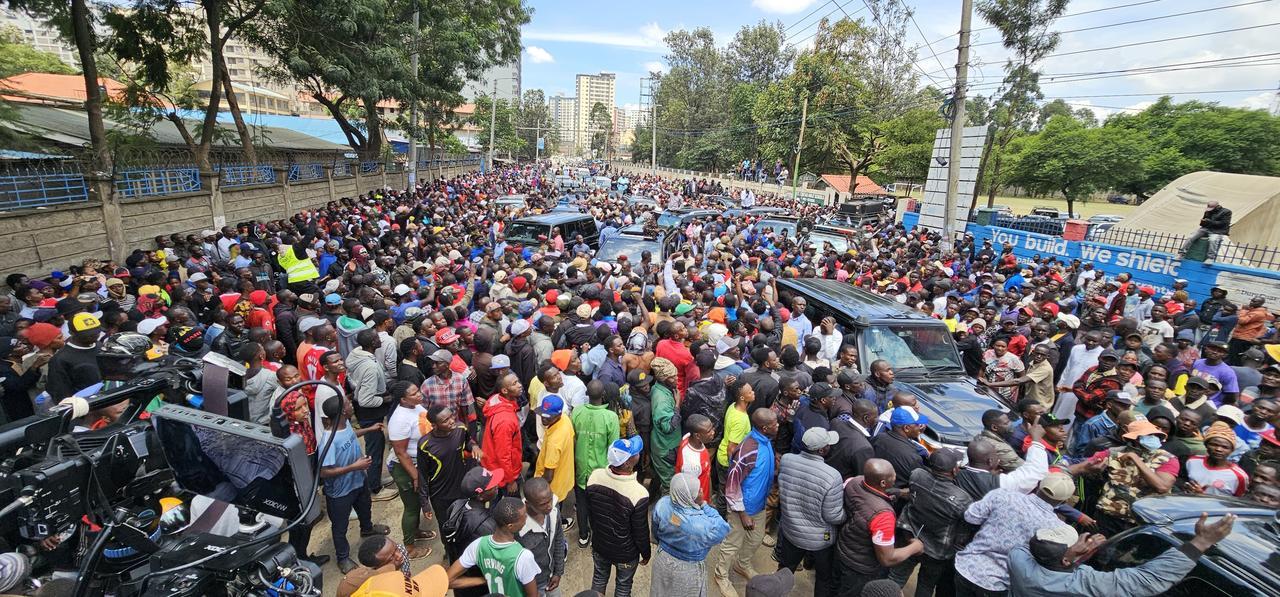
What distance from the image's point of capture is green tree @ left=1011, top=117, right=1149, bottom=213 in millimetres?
27359

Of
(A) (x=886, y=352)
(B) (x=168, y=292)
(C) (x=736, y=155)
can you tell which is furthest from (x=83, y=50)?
(C) (x=736, y=155)

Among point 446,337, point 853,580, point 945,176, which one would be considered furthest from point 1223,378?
point 945,176

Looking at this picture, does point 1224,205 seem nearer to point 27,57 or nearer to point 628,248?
point 628,248

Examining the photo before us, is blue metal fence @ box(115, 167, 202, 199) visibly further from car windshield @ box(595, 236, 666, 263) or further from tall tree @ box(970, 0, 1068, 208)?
tall tree @ box(970, 0, 1068, 208)

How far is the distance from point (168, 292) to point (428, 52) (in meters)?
20.0

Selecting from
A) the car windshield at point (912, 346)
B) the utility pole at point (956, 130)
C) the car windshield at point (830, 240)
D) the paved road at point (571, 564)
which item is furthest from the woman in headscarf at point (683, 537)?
the utility pole at point (956, 130)

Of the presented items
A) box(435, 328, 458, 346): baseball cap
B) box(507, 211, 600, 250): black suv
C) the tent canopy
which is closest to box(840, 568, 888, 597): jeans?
box(435, 328, 458, 346): baseball cap

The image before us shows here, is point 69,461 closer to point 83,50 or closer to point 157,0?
point 83,50

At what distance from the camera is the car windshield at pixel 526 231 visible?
12.6 metres

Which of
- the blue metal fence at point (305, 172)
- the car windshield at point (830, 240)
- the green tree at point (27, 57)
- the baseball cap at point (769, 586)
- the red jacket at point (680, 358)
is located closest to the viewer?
the baseball cap at point (769, 586)

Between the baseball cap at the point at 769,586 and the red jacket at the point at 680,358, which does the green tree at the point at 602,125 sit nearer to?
the red jacket at the point at 680,358

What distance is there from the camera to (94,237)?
9.85 metres

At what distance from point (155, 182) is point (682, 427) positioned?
12.7 meters

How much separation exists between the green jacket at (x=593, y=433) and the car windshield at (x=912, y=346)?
3.25m
